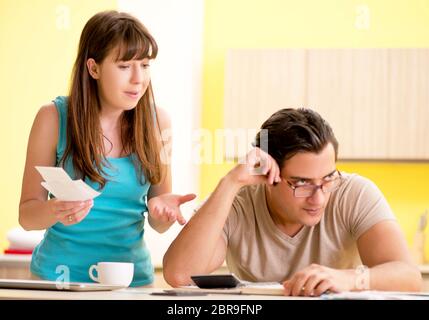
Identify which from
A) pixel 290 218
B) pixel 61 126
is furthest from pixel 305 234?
pixel 61 126

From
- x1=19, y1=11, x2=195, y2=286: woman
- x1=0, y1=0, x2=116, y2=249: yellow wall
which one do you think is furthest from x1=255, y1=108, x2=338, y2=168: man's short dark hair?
x1=0, y1=0, x2=116, y2=249: yellow wall

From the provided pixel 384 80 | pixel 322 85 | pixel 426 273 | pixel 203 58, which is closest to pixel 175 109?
pixel 203 58

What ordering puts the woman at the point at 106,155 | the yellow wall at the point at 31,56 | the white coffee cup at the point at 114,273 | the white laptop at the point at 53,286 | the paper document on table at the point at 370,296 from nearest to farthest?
the paper document on table at the point at 370,296 < the white laptop at the point at 53,286 < the white coffee cup at the point at 114,273 < the woman at the point at 106,155 < the yellow wall at the point at 31,56

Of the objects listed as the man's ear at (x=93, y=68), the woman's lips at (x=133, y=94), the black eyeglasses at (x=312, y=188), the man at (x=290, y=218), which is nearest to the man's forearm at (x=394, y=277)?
the man at (x=290, y=218)

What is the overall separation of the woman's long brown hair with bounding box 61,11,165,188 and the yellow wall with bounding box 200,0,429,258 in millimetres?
1410

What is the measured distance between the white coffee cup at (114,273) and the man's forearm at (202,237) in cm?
20

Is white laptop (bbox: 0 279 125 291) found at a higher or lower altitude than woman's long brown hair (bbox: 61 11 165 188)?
lower

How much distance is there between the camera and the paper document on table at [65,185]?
1.15 metres

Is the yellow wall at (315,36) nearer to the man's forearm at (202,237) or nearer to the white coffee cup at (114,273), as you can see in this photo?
the man's forearm at (202,237)

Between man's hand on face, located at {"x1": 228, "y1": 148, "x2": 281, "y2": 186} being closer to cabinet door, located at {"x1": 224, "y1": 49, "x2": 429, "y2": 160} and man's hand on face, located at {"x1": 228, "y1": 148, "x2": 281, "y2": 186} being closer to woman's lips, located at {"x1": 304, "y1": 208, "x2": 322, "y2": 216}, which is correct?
woman's lips, located at {"x1": 304, "y1": 208, "x2": 322, "y2": 216}

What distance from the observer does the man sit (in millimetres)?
1431

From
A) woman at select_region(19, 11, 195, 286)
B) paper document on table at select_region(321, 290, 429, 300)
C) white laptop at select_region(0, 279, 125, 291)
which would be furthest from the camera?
woman at select_region(19, 11, 195, 286)

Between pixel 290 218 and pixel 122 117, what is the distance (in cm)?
37
